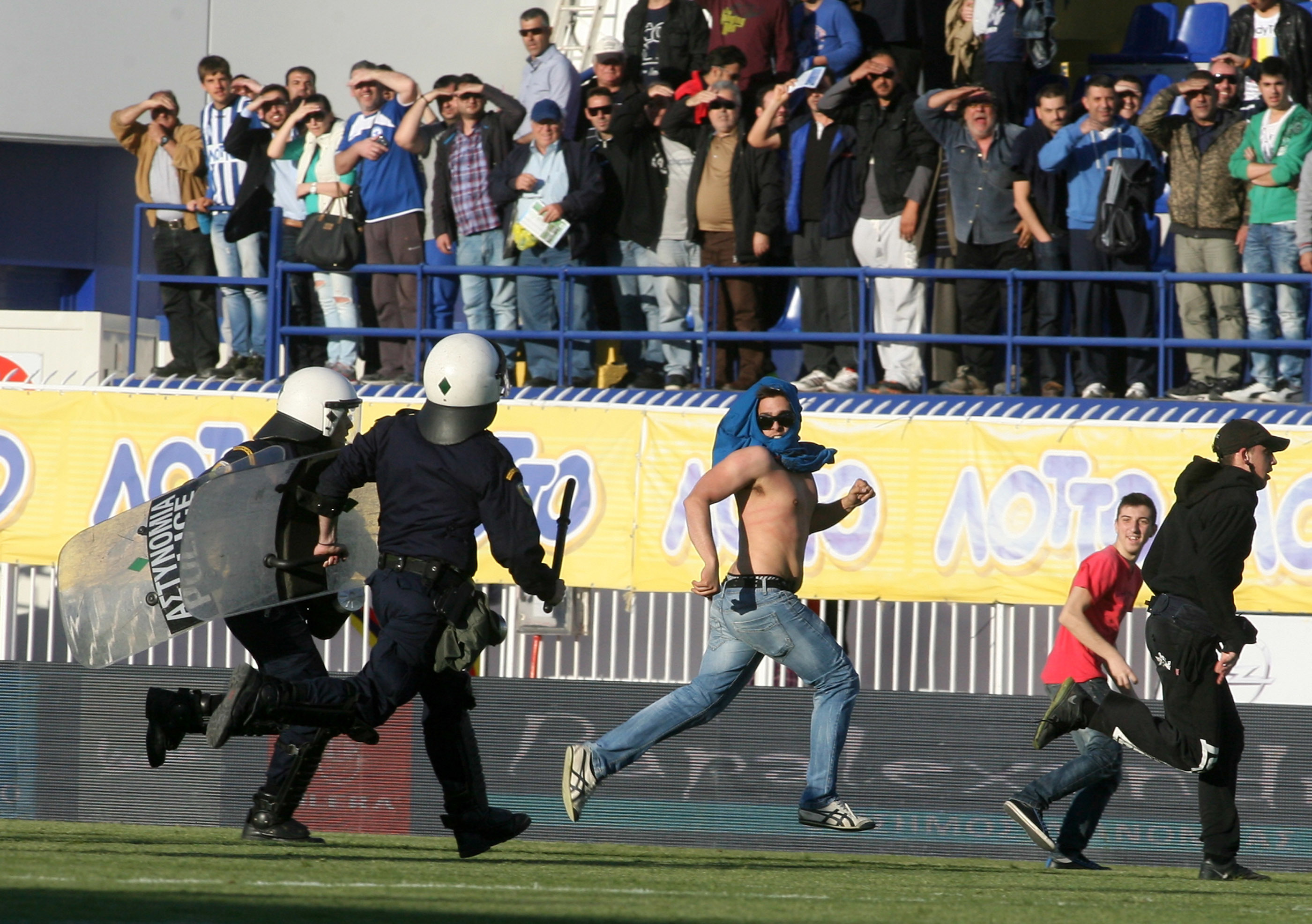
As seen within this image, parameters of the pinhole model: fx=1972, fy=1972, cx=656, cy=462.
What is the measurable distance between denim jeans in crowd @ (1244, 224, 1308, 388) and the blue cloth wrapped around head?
5.18m

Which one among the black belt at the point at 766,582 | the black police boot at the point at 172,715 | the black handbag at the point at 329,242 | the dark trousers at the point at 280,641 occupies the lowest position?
the black police boot at the point at 172,715

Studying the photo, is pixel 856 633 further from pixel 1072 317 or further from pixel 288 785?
pixel 288 785

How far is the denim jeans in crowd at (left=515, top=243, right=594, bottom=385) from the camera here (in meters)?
14.3

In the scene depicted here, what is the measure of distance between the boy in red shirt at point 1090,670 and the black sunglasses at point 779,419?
1.76 meters

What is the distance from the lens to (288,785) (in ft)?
28.2

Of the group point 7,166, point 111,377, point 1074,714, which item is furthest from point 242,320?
point 1074,714

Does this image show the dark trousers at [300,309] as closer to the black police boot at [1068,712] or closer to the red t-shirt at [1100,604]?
the red t-shirt at [1100,604]

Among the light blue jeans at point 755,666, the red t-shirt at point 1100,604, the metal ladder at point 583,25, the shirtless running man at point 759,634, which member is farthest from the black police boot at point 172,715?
the metal ladder at point 583,25

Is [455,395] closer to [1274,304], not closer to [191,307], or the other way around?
[1274,304]

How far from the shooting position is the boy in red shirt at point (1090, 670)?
9156 millimetres

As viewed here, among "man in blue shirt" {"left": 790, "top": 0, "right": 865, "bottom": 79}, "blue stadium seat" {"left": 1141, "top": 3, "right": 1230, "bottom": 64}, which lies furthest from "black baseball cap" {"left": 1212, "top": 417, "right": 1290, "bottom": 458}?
"blue stadium seat" {"left": 1141, "top": 3, "right": 1230, "bottom": 64}

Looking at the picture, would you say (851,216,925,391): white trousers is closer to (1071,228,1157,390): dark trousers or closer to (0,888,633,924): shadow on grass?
(1071,228,1157,390): dark trousers

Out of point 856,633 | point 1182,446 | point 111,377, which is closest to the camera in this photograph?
point 1182,446

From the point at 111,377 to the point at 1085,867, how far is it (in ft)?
28.0
